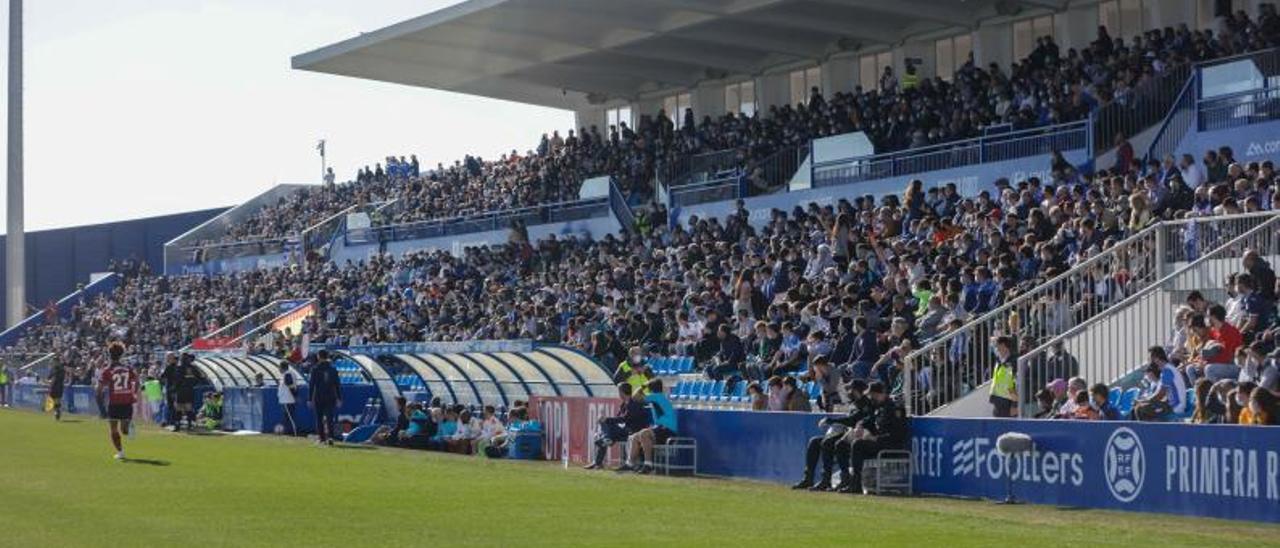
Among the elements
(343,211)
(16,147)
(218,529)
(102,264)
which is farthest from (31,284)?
(218,529)

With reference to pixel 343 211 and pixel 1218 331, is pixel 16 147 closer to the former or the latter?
pixel 343 211

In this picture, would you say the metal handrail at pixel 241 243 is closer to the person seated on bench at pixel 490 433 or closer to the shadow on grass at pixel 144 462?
the person seated on bench at pixel 490 433

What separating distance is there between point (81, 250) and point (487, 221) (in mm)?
50248

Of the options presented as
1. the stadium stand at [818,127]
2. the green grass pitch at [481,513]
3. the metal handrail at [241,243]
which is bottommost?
the green grass pitch at [481,513]

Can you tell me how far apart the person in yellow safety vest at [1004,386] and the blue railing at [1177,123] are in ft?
29.2

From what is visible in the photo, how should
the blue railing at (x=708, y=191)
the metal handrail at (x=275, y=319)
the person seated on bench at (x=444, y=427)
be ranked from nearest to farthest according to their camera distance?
the person seated on bench at (x=444, y=427) → the blue railing at (x=708, y=191) → the metal handrail at (x=275, y=319)

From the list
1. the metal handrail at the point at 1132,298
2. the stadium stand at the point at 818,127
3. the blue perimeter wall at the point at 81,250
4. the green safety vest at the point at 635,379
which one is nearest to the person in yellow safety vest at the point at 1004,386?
the metal handrail at the point at 1132,298

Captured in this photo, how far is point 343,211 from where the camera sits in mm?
65750

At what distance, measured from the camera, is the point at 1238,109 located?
29.8 metres

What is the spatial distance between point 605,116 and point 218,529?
46413mm

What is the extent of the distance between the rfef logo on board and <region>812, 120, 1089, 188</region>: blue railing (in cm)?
1467

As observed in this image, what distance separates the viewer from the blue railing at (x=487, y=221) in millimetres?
49750

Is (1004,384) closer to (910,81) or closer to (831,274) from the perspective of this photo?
(831,274)

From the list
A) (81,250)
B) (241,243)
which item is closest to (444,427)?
(241,243)
